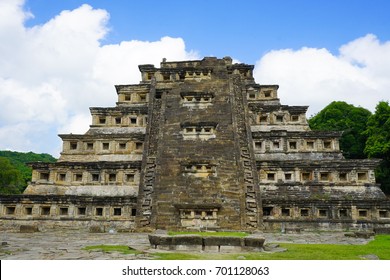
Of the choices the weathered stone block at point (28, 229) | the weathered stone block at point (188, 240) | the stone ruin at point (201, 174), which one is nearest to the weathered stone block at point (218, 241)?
the weathered stone block at point (188, 240)

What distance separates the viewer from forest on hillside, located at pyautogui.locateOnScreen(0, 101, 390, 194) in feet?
95.1

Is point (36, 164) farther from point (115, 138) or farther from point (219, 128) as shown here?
point (219, 128)

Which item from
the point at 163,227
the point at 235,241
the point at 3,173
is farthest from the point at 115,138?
the point at 3,173

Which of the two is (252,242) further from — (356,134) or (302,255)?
(356,134)

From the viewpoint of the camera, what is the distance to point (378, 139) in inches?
1148

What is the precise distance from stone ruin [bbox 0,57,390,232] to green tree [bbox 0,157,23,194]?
21.6 metres

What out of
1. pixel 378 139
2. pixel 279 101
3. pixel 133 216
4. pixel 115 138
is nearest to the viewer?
pixel 133 216

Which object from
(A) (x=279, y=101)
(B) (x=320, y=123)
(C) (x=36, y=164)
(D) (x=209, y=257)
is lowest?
(D) (x=209, y=257)

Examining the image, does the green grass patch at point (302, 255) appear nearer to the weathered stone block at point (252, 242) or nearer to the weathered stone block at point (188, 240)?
the weathered stone block at point (252, 242)

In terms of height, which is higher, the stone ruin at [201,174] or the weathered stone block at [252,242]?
the stone ruin at [201,174]

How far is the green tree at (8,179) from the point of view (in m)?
39.5

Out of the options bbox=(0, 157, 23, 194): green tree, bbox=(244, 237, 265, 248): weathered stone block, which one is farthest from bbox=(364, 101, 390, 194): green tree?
bbox=(0, 157, 23, 194): green tree

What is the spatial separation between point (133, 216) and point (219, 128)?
577cm

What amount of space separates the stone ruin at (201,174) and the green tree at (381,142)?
30.9ft
